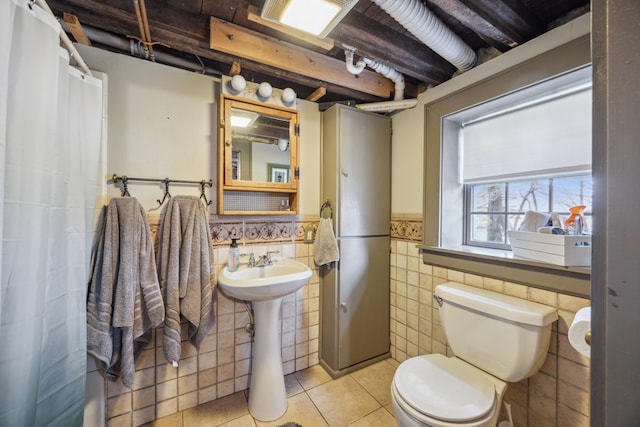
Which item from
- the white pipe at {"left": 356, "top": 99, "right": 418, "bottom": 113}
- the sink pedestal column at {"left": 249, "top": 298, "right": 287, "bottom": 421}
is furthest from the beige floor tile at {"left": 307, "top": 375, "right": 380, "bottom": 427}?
the white pipe at {"left": 356, "top": 99, "right": 418, "bottom": 113}

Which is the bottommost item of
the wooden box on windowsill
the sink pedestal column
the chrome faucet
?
the sink pedestal column

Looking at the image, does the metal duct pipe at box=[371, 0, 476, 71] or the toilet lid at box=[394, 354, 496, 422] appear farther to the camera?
the metal duct pipe at box=[371, 0, 476, 71]

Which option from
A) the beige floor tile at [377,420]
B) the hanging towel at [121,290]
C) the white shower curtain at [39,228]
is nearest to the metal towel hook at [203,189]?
the hanging towel at [121,290]

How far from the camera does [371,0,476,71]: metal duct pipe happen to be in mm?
1104

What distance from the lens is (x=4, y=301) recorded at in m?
0.67

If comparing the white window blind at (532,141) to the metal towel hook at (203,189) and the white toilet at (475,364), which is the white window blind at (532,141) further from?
the metal towel hook at (203,189)

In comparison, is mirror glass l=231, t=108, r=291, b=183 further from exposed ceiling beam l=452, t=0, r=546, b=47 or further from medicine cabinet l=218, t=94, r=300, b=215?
exposed ceiling beam l=452, t=0, r=546, b=47

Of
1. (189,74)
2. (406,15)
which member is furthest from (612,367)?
(189,74)

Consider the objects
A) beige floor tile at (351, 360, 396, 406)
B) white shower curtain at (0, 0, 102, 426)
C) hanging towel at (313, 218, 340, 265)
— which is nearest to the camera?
white shower curtain at (0, 0, 102, 426)

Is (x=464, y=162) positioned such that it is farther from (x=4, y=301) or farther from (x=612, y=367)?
→ (x=4, y=301)

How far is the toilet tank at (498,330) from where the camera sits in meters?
1.08

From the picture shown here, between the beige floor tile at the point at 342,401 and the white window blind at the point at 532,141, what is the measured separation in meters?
1.57

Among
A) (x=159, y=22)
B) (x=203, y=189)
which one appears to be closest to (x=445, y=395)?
(x=203, y=189)

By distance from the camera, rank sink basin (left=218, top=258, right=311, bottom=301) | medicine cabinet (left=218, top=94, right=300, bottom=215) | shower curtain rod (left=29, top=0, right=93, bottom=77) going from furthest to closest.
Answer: medicine cabinet (left=218, top=94, right=300, bottom=215) < sink basin (left=218, top=258, right=311, bottom=301) < shower curtain rod (left=29, top=0, right=93, bottom=77)
